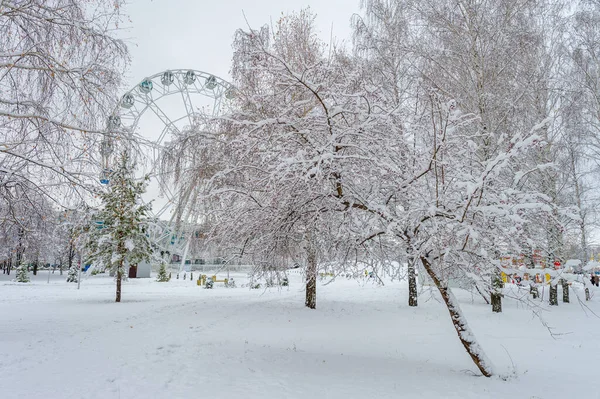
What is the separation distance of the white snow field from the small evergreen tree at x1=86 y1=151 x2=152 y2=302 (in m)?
3.03

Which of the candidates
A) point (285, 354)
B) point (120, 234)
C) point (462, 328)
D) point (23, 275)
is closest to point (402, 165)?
point (462, 328)

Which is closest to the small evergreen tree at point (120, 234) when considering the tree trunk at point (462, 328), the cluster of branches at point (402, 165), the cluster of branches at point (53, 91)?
the cluster of branches at point (402, 165)

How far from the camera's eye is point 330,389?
5090mm

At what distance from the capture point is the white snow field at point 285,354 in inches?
197

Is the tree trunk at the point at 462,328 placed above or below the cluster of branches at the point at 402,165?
below

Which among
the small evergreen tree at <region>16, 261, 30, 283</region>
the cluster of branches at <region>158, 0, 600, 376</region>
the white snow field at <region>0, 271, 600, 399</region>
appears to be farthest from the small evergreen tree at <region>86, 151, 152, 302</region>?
the small evergreen tree at <region>16, 261, 30, 283</region>

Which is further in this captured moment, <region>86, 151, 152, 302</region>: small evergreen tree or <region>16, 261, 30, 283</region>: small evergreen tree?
<region>16, 261, 30, 283</region>: small evergreen tree

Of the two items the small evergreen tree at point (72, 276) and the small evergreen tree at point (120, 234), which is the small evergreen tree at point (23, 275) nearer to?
the small evergreen tree at point (72, 276)

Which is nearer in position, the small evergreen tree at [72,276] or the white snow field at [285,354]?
the white snow field at [285,354]

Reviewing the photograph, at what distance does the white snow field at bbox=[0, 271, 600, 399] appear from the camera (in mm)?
4992

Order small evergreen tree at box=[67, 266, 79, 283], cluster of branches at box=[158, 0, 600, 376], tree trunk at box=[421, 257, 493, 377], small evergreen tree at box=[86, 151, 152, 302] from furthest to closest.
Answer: small evergreen tree at box=[67, 266, 79, 283] < small evergreen tree at box=[86, 151, 152, 302] < tree trunk at box=[421, 257, 493, 377] < cluster of branches at box=[158, 0, 600, 376]

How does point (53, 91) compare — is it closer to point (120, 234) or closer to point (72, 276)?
point (120, 234)

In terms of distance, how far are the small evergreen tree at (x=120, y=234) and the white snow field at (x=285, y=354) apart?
3026 millimetres

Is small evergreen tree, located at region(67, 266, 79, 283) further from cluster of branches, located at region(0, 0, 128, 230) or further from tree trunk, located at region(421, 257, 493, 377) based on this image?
tree trunk, located at region(421, 257, 493, 377)
